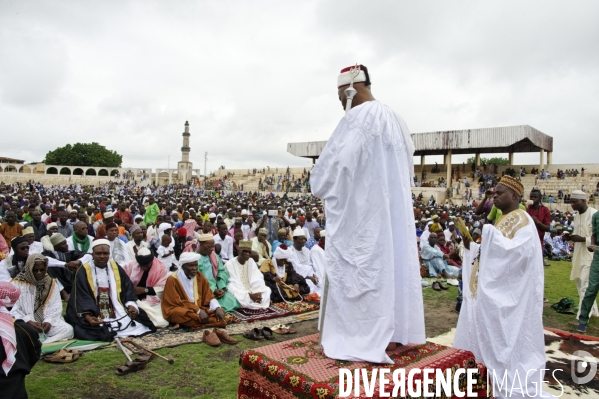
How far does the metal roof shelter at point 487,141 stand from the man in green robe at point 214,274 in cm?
2454

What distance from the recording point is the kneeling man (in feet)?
A: 17.3

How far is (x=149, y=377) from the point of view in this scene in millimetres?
3775

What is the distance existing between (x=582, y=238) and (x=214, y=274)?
4.97 m

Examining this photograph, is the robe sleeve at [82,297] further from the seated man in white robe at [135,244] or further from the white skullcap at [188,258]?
the seated man in white robe at [135,244]

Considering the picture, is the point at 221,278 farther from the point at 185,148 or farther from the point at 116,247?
the point at 185,148

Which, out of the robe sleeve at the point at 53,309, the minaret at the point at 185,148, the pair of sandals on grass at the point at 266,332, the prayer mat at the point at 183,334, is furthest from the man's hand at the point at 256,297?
the minaret at the point at 185,148

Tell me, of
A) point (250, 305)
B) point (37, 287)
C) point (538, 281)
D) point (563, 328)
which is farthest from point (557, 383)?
point (37, 287)

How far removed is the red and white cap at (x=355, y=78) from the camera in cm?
277

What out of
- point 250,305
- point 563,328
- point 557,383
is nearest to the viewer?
point 557,383

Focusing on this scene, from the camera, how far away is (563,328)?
5410mm

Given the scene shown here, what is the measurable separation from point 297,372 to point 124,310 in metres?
3.39

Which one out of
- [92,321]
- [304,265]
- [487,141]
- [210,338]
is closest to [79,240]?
[92,321]

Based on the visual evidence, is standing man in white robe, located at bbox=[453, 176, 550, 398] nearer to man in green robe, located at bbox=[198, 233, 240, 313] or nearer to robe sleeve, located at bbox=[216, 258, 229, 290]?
man in green robe, located at bbox=[198, 233, 240, 313]

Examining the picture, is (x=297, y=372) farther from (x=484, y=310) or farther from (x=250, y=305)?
(x=250, y=305)
